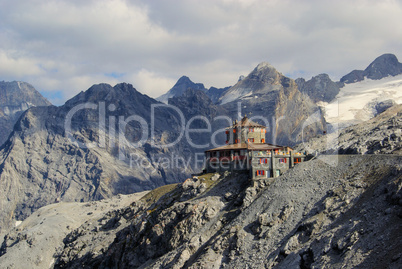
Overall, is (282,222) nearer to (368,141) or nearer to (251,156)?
(251,156)

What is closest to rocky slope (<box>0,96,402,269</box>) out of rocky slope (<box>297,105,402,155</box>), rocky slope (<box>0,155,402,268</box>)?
rocky slope (<box>0,155,402,268</box>)

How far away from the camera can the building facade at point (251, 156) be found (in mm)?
100875

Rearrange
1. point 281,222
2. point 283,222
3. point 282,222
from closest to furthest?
point 283,222
point 282,222
point 281,222

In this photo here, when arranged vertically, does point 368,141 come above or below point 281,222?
above

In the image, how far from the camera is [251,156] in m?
107

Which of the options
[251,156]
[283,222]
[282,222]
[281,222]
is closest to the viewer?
[283,222]

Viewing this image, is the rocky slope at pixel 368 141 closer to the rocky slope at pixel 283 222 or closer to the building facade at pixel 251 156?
the rocky slope at pixel 283 222

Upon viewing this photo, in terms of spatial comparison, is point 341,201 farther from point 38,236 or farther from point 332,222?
point 38,236

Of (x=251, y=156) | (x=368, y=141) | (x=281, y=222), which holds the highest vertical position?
(x=368, y=141)

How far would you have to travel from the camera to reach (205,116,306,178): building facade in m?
101

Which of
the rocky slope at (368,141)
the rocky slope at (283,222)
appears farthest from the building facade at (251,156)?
the rocky slope at (368,141)

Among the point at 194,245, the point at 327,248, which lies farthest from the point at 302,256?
the point at 194,245

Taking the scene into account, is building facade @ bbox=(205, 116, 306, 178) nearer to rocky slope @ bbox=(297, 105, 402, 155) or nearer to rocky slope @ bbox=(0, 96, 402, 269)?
rocky slope @ bbox=(0, 96, 402, 269)

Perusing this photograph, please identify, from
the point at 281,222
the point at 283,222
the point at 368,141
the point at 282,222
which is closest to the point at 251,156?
the point at 281,222
